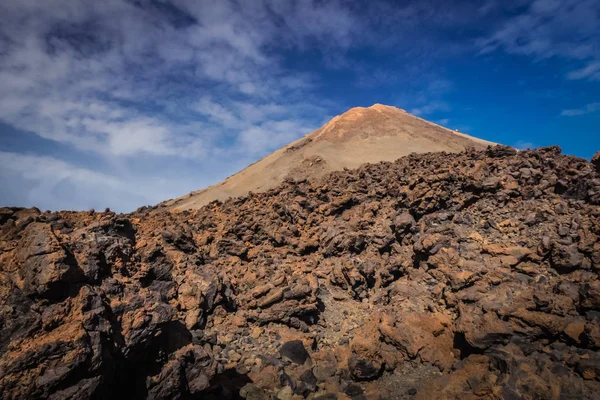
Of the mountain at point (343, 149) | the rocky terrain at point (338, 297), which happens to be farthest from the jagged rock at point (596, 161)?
the mountain at point (343, 149)

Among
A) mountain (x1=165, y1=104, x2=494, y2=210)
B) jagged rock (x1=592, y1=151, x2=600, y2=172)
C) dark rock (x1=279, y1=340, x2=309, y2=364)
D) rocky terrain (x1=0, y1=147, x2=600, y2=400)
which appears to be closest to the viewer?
rocky terrain (x1=0, y1=147, x2=600, y2=400)

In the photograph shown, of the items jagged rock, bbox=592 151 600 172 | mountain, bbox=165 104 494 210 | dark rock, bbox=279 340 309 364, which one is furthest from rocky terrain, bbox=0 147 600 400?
mountain, bbox=165 104 494 210

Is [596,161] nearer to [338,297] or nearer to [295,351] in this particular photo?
[338,297]

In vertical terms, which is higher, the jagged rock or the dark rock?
the jagged rock

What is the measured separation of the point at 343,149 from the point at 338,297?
2614 cm

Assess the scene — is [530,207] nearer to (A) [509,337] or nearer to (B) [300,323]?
(A) [509,337]

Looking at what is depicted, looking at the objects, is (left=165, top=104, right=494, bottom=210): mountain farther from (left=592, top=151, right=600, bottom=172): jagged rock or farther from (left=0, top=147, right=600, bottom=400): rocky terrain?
(left=592, top=151, right=600, bottom=172): jagged rock

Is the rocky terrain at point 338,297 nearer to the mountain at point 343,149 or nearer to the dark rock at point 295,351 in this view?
the dark rock at point 295,351

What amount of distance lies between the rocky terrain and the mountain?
1187 centimetres

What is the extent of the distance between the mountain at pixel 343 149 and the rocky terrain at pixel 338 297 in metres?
11.9

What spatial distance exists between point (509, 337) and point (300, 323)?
253 inches

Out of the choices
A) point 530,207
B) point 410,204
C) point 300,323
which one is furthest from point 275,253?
point 530,207

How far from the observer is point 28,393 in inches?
201

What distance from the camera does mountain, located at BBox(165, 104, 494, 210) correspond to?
1206 inches
